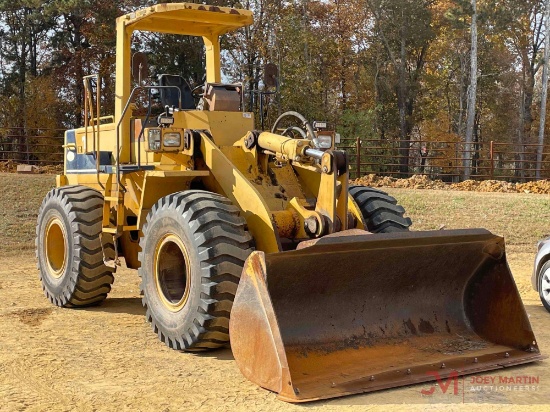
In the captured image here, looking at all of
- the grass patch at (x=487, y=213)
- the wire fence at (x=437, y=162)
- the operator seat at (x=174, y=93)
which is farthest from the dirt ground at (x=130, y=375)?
the wire fence at (x=437, y=162)

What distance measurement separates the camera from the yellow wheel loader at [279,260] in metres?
5.54

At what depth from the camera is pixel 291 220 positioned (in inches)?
271

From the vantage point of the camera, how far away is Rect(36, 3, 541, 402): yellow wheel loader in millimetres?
5539

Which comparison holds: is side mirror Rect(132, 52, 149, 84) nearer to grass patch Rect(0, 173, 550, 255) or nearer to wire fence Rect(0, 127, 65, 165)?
grass patch Rect(0, 173, 550, 255)

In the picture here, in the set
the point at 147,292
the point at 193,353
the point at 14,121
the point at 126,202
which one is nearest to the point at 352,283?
the point at 193,353

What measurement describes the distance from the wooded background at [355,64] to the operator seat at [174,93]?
19033 mm

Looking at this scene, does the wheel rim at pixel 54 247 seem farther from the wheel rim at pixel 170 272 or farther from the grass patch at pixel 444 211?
the grass patch at pixel 444 211

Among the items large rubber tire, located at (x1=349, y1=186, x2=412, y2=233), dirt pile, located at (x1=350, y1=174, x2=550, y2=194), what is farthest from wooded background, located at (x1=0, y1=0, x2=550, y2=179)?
large rubber tire, located at (x1=349, y1=186, x2=412, y2=233)

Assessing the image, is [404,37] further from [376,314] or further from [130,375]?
[130,375]

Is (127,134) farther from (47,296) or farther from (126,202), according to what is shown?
(47,296)

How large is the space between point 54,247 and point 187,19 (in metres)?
3.20

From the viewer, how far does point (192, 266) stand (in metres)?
6.25

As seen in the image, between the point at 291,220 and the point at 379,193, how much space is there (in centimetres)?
135

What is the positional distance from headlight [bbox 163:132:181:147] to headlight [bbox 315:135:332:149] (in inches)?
57.3
